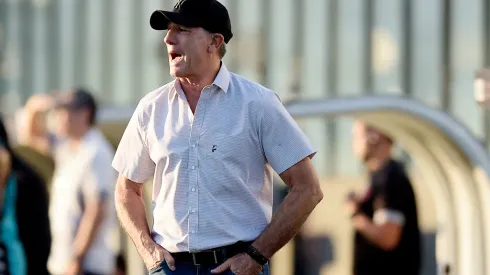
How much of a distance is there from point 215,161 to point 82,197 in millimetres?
4225

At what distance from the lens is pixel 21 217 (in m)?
7.88

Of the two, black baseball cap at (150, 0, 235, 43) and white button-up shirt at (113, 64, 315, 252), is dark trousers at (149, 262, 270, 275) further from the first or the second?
black baseball cap at (150, 0, 235, 43)

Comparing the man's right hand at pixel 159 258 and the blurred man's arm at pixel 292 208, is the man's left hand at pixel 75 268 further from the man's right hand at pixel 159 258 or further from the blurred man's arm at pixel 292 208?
the blurred man's arm at pixel 292 208

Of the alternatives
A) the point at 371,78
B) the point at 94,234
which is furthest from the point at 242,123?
the point at 371,78

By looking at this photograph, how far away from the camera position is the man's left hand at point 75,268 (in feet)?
29.9

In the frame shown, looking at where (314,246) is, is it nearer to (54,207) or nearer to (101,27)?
(54,207)

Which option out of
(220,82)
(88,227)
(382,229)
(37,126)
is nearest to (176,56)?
(220,82)

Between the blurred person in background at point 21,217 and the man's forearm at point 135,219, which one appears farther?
the blurred person in background at point 21,217

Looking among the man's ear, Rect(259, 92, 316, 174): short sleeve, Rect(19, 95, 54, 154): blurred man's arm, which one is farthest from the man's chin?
Rect(19, 95, 54, 154): blurred man's arm

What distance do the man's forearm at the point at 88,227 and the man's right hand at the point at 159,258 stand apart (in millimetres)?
3893

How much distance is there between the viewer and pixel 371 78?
99.3 ft

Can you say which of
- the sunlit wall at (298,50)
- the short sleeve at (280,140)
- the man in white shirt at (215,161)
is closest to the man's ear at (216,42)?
the man in white shirt at (215,161)

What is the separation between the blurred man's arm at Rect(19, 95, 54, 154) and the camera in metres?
10.9

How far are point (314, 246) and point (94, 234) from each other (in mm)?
4410
